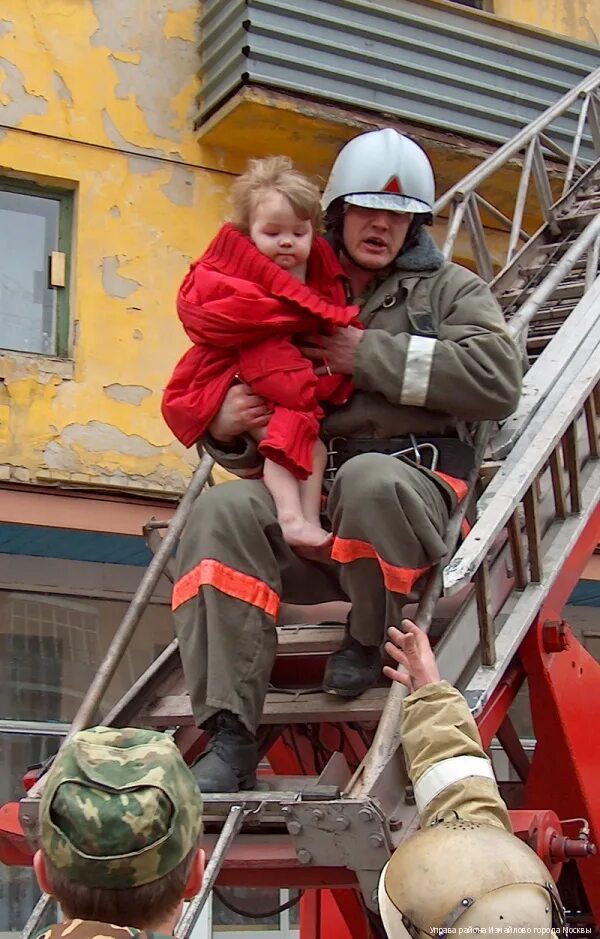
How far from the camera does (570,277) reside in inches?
226

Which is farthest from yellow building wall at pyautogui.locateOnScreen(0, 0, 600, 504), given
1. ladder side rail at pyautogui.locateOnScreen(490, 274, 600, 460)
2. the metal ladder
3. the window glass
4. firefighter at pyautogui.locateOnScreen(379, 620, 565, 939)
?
firefighter at pyautogui.locateOnScreen(379, 620, 565, 939)

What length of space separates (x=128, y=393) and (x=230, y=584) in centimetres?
436

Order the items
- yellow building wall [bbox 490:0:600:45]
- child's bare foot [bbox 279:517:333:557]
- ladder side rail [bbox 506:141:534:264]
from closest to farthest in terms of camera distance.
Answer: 1. child's bare foot [bbox 279:517:333:557]
2. ladder side rail [bbox 506:141:534:264]
3. yellow building wall [bbox 490:0:600:45]

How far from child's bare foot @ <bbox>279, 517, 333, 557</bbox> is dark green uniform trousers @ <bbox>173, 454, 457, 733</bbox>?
0.12 feet

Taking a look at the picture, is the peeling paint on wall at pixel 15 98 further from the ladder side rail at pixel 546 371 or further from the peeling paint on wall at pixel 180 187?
the ladder side rail at pixel 546 371

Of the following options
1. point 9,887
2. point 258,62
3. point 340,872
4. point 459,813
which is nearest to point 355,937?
point 340,872

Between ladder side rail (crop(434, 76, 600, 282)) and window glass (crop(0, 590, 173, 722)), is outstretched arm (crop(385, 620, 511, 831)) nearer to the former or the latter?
ladder side rail (crop(434, 76, 600, 282))

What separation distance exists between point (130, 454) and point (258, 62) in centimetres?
235

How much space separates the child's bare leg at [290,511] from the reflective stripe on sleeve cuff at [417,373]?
36 centimetres

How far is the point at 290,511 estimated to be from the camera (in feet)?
11.5

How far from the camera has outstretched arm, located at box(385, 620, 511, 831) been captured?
2205 millimetres

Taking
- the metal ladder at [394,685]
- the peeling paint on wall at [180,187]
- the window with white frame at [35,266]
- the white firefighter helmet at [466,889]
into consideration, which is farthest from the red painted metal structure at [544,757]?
the peeling paint on wall at [180,187]

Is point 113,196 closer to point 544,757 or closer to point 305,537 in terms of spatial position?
point 305,537

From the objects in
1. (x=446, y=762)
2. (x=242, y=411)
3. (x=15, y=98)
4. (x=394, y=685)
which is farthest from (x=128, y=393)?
(x=446, y=762)
